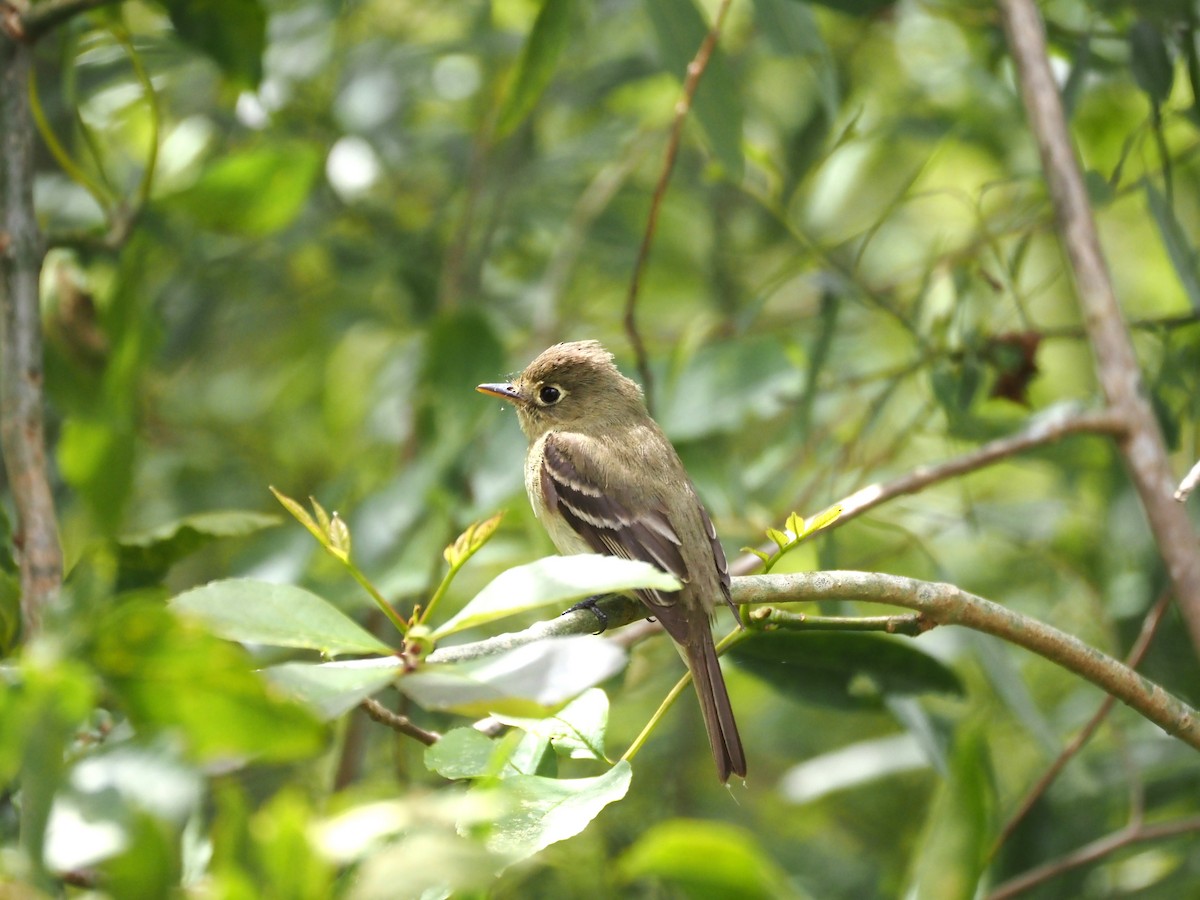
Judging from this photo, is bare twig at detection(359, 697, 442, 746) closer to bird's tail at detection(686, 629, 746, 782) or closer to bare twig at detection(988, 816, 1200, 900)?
bird's tail at detection(686, 629, 746, 782)

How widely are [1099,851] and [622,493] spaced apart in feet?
6.05

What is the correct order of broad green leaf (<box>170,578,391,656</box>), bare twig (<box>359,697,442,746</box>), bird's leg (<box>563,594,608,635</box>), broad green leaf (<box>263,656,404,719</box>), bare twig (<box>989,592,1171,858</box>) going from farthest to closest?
bare twig (<box>989,592,1171,858</box>), bird's leg (<box>563,594,608,635</box>), bare twig (<box>359,697,442,746</box>), broad green leaf (<box>170,578,391,656</box>), broad green leaf (<box>263,656,404,719</box>)

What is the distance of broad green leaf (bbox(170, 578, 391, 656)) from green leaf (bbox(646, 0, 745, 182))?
221 centimetres

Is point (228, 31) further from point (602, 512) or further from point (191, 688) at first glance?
point (191, 688)

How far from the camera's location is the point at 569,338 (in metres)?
6.01

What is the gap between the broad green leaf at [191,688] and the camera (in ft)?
4.55

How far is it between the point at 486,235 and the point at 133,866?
166 inches

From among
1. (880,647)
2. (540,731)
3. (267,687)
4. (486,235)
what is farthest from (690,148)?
(267,687)

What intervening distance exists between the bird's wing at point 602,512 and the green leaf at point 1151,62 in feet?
6.49

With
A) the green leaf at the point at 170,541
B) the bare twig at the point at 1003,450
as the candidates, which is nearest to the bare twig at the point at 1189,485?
the bare twig at the point at 1003,450

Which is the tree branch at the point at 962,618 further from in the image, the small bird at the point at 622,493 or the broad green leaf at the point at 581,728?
the small bird at the point at 622,493

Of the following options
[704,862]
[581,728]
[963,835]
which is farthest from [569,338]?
[704,862]

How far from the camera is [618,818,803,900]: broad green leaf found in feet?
4.12

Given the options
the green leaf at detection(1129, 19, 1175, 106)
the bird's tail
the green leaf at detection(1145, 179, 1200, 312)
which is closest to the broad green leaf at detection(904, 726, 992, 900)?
the bird's tail
